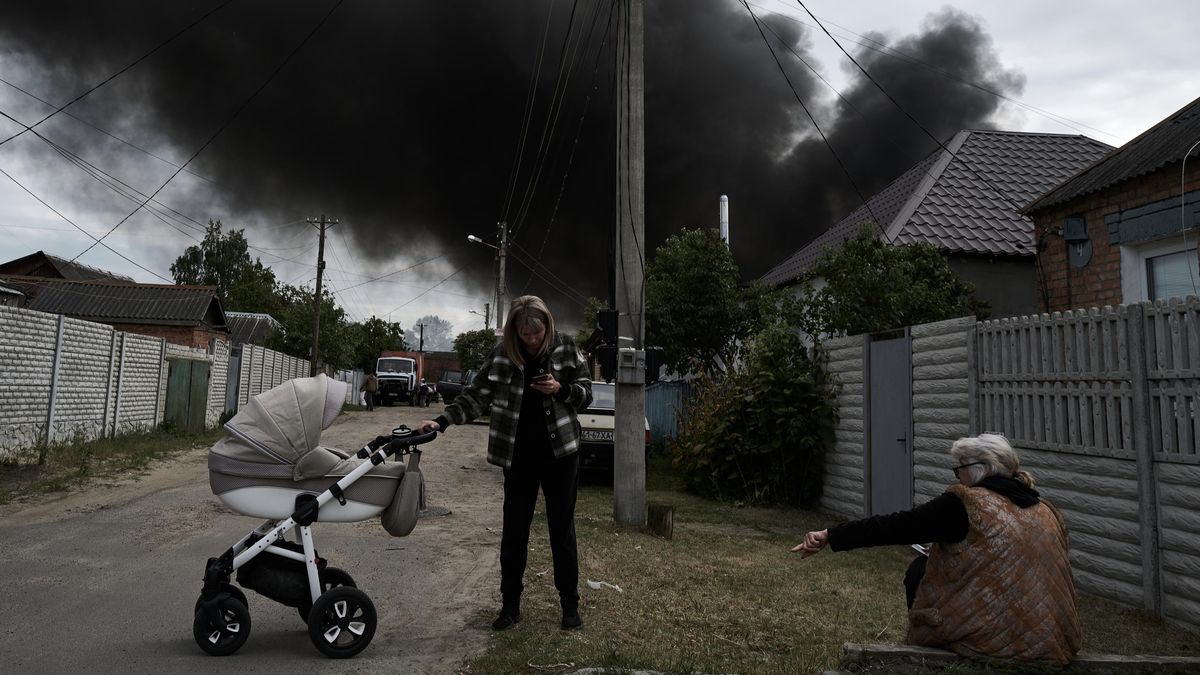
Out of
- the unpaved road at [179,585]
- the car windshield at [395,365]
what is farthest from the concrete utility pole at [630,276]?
the car windshield at [395,365]

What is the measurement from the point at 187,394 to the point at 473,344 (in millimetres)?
44869

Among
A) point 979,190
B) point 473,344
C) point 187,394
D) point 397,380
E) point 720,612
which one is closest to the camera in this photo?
point 720,612

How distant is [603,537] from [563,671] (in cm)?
416

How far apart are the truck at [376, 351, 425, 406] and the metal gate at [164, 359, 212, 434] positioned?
17736 millimetres

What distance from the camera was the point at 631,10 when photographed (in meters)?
9.84

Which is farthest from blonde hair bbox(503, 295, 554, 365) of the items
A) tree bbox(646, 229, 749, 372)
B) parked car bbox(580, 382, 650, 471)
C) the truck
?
the truck

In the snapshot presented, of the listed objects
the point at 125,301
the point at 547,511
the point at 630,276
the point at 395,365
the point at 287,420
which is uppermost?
the point at 125,301

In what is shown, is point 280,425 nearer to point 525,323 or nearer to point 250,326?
point 525,323

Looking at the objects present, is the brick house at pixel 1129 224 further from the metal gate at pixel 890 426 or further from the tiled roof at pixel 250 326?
the tiled roof at pixel 250 326

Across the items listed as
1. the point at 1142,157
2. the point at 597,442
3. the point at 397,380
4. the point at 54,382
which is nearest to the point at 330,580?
the point at 597,442

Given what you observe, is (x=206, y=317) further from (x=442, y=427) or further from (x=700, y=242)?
(x=442, y=427)

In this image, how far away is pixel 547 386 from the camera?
427cm

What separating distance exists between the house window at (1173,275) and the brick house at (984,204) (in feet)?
13.5

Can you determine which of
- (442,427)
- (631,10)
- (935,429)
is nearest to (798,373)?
(935,429)
